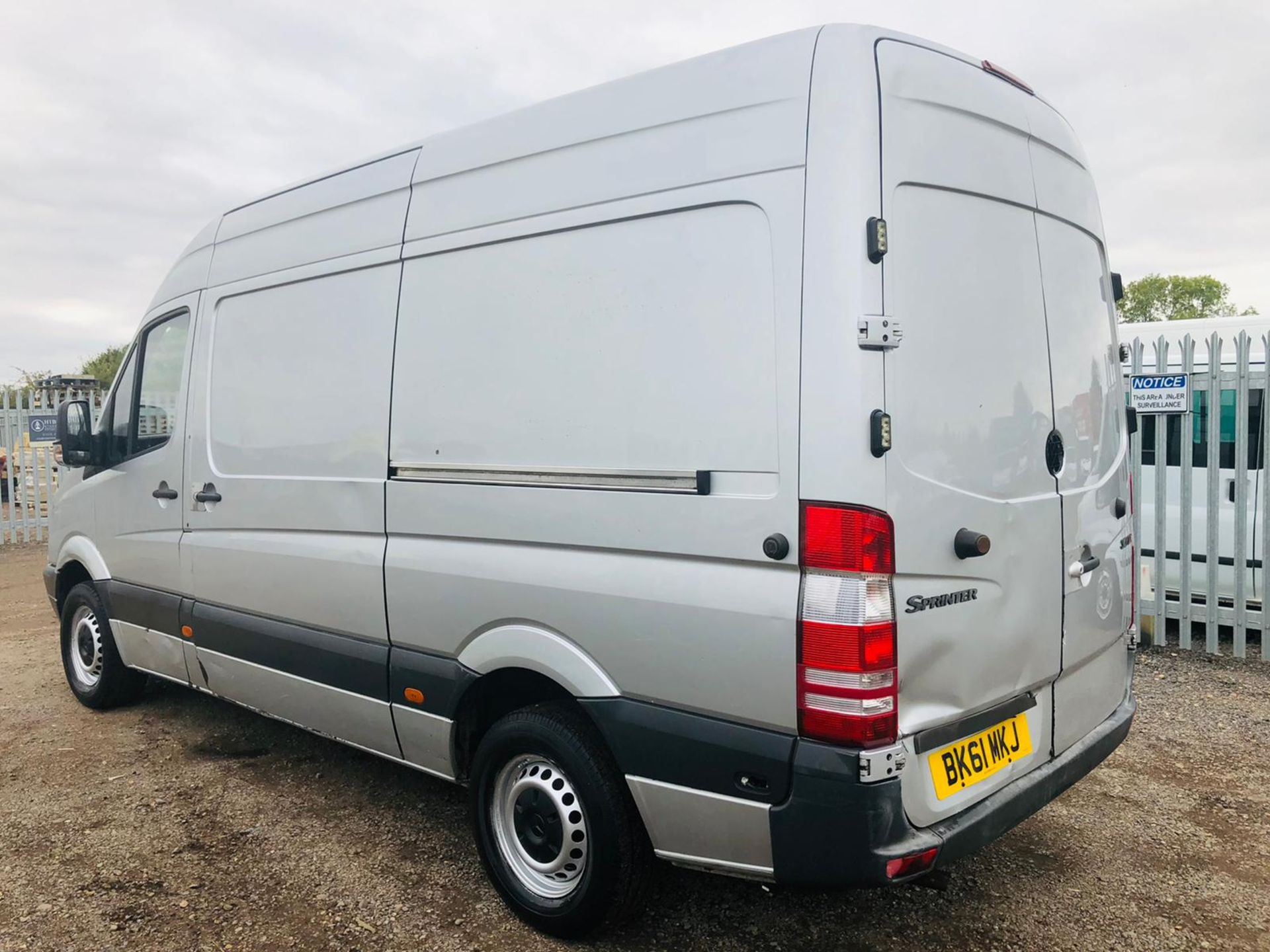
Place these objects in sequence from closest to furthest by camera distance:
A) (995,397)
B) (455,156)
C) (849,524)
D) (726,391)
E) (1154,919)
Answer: (849,524) < (726,391) < (995,397) < (1154,919) < (455,156)

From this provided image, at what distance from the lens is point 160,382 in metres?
4.74

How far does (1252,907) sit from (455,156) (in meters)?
3.69

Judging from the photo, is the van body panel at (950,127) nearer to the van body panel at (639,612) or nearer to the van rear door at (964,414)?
the van rear door at (964,414)

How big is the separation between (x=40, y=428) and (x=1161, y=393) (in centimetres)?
1274

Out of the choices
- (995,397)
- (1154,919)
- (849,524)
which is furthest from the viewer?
(1154,919)

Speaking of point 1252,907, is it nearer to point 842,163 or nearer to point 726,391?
point 726,391

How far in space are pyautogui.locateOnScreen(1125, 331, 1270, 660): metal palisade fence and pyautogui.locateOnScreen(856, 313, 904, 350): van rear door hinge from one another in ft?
13.5

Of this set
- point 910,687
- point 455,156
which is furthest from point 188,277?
point 910,687

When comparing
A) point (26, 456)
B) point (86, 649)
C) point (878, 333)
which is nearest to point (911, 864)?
point (878, 333)

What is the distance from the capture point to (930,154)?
2500 mm

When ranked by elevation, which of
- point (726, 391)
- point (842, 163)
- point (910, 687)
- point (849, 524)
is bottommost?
point (910, 687)

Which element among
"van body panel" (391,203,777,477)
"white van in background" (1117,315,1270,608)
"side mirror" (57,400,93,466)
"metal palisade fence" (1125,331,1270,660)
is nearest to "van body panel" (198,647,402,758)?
"van body panel" (391,203,777,477)

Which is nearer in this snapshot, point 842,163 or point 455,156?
point 842,163

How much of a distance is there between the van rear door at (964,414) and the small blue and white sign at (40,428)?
12.7 m
